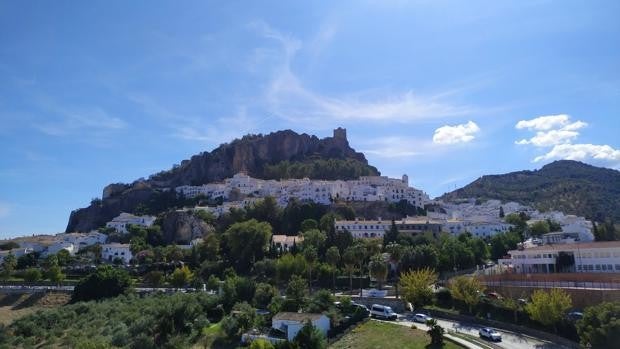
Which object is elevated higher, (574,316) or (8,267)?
(8,267)

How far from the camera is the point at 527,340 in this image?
37.9 m

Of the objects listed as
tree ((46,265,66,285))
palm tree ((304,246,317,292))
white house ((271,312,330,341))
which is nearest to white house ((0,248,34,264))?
tree ((46,265,66,285))

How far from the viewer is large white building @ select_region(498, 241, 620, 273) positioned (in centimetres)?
5053

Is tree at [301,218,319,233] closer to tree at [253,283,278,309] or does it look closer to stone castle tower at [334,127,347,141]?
tree at [253,283,278,309]

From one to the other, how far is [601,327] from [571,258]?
2548cm

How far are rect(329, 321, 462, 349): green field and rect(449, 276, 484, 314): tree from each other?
8329mm

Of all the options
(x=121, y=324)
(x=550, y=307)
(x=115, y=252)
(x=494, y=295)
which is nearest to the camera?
(x=550, y=307)

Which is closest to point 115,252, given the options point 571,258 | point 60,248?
point 60,248

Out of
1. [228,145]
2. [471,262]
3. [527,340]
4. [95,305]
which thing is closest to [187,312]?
[95,305]

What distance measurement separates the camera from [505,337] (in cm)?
3903

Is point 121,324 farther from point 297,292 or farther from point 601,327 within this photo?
point 601,327

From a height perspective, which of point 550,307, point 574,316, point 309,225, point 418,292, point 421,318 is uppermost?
point 309,225

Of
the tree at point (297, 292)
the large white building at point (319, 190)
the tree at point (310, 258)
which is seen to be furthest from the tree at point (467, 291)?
the large white building at point (319, 190)

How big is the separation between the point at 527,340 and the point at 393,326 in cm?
1086
